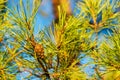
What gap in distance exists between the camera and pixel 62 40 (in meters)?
0.69

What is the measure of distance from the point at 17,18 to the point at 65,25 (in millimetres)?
101

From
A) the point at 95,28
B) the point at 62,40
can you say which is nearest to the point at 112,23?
the point at 95,28

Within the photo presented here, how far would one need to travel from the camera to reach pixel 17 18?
690mm

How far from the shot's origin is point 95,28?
30.4 inches

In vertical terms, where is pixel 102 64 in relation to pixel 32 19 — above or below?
below

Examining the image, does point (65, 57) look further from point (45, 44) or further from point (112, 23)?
point (112, 23)

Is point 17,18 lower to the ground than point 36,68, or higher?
higher

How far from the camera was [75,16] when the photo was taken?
715mm

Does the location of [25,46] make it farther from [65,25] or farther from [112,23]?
[112,23]

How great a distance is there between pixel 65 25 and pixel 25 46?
0.09 metres

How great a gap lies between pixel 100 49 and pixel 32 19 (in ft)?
0.51

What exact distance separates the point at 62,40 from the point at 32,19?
0.25 ft

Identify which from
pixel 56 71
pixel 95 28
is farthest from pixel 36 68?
pixel 95 28

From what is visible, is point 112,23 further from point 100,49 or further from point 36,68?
point 36,68
